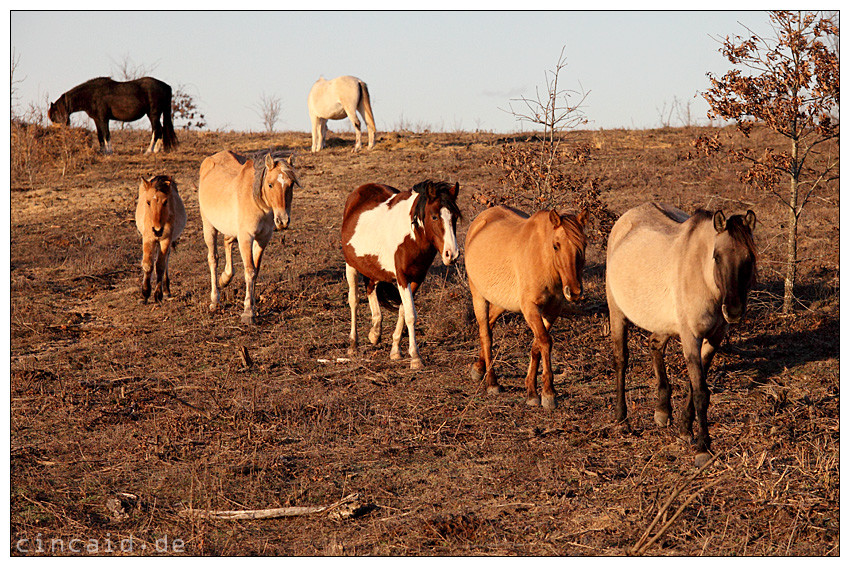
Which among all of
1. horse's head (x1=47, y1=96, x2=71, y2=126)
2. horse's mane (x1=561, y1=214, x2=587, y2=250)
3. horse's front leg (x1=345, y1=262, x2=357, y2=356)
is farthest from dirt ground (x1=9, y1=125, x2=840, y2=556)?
horse's head (x1=47, y1=96, x2=71, y2=126)

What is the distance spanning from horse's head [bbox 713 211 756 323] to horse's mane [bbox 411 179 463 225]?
354cm

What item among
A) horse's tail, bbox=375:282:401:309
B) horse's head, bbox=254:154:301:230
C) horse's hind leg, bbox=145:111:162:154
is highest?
horse's hind leg, bbox=145:111:162:154

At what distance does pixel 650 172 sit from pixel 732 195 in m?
2.62

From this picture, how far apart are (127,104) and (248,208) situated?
1537 cm

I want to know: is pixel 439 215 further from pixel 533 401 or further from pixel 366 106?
pixel 366 106

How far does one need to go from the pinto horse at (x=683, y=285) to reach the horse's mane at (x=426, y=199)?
2029mm

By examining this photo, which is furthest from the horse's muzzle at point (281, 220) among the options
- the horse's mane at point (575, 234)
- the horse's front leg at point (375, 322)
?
the horse's mane at point (575, 234)

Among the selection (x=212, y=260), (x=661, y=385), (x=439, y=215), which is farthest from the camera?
(x=212, y=260)

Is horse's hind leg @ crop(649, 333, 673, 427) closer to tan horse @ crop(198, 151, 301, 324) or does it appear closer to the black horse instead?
tan horse @ crop(198, 151, 301, 324)

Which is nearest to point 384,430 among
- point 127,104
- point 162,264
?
point 162,264

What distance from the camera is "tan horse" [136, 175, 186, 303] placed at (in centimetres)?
1233

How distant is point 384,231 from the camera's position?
955 centimetres

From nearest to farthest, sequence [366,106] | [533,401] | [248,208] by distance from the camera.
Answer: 1. [533,401]
2. [248,208]
3. [366,106]

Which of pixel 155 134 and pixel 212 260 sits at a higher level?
pixel 155 134
